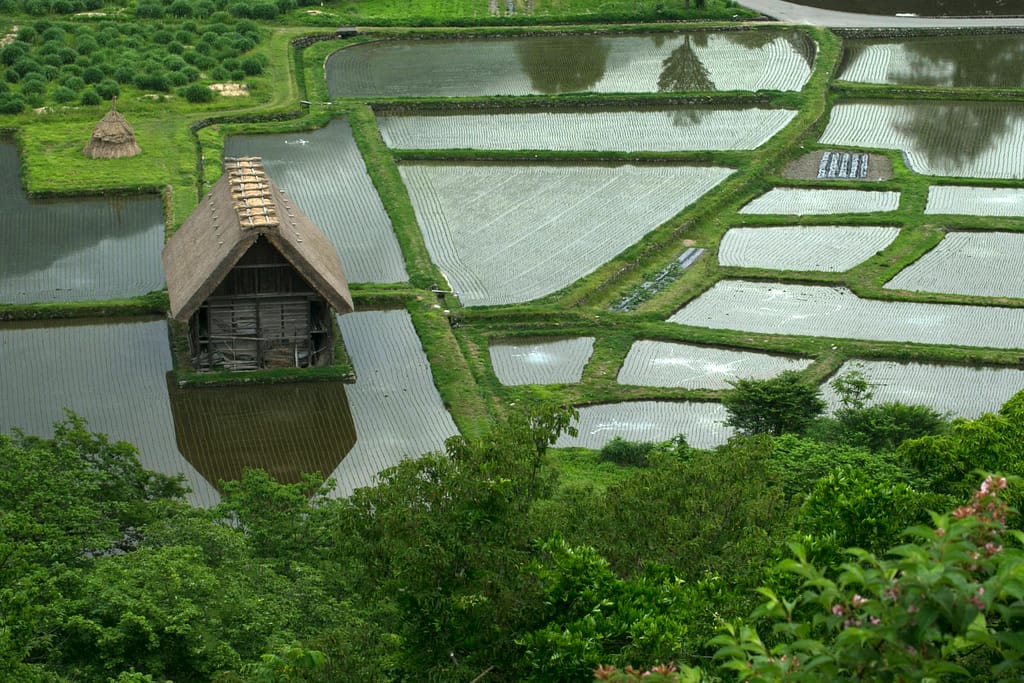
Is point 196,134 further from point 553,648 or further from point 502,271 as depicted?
point 553,648

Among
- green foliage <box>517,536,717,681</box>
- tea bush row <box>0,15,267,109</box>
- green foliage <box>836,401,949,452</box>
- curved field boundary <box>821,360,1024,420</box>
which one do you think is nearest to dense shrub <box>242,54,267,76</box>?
tea bush row <box>0,15,267,109</box>

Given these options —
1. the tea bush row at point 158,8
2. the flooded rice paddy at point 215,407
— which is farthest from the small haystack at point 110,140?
the tea bush row at point 158,8

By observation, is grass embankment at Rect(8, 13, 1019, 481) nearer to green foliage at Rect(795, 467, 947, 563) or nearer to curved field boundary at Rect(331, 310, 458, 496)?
curved field boundary at Rect(331, 310, 458, 496)

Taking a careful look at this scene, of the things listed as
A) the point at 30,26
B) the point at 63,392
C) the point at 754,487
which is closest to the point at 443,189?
the point at 63,392

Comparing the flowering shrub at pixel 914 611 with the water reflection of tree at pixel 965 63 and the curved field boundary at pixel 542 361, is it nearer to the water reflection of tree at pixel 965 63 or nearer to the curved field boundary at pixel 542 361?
the curved field boundary at pixel 542 361

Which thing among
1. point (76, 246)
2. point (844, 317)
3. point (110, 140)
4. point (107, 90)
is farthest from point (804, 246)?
point (107, 90)
